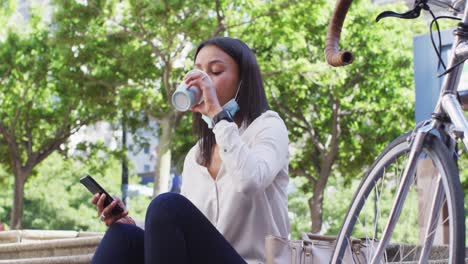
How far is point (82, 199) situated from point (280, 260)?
99.8 ft

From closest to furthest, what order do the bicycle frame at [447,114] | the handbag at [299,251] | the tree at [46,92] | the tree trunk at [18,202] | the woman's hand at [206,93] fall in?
the bicycle frame at [447,114], the handbag at [299,251], the woman's hand at [206,93], the tree at [46,92], the tree trunk at [18,202]

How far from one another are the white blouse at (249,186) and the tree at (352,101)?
17499 millimetres

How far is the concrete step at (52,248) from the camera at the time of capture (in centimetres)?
361

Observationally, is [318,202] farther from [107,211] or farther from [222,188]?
[107,211]

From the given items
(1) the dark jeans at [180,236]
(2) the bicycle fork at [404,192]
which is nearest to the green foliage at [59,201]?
(1) the dark jeans at [180,236]

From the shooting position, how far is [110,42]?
57.3 feet

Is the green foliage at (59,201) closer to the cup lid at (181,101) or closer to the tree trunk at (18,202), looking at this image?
the tree trunk at (18,202)

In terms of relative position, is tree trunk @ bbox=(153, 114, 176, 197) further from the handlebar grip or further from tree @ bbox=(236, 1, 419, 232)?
the handlebar grip

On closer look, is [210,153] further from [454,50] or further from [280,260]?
[454,50]

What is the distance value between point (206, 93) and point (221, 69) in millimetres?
328

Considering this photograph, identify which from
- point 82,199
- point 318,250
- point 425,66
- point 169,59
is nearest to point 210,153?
point 318,250

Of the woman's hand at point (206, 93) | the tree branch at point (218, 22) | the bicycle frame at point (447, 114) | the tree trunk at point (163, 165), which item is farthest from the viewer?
the tree trunk at point (163, 165)

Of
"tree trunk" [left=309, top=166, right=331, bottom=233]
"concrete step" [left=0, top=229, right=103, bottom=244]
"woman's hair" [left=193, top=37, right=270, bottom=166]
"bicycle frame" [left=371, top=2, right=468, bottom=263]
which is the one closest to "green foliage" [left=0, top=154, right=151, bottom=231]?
"tree trunk" [left=309, top=166, right=331, bottom=233]

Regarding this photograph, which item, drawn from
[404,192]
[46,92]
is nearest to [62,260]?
[404,192]
